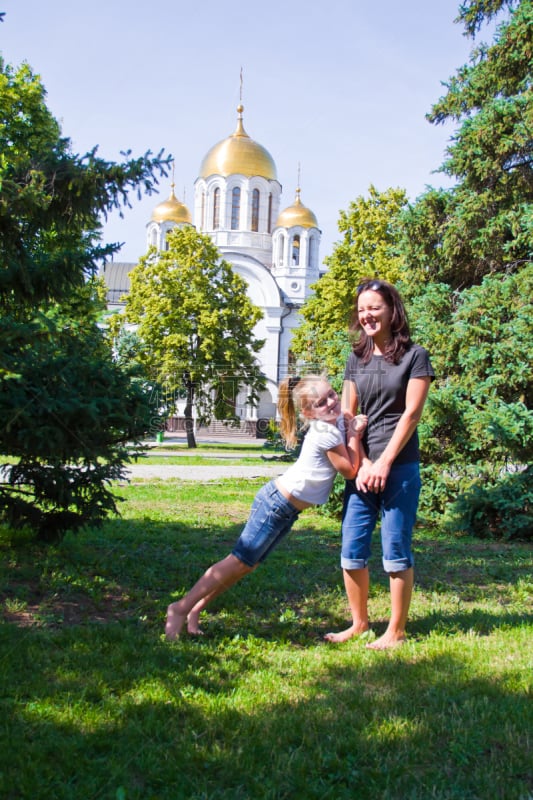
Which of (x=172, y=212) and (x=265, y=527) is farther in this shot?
(x=172, y=212)

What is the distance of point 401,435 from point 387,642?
47.1 inches

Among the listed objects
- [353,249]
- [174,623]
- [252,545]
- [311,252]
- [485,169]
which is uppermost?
[311,252]

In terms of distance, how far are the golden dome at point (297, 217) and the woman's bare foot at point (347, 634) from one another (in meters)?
52.8

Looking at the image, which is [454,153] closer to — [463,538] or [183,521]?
[463,538]

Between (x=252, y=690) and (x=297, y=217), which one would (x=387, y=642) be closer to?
(x=252, y=690)

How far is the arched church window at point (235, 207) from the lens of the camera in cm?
5322

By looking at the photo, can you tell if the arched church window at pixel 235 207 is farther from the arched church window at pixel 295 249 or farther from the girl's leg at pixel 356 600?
the girl's leg at pixel 356 600

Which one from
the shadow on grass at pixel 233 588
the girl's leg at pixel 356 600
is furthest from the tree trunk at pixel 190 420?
the girl's leg at pixel 356 600

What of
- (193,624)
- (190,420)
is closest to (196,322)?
(190,420)

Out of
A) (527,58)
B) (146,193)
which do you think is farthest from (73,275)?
(527,58)

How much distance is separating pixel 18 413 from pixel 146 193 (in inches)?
68.4

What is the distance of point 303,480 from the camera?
3.80 m

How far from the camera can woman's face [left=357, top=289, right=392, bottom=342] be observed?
3.93m

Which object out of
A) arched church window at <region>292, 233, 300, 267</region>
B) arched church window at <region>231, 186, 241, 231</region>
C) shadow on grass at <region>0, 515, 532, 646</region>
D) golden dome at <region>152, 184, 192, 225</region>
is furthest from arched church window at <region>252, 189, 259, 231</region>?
shadow on grass at <region>0, 515, 532, 646</region>
